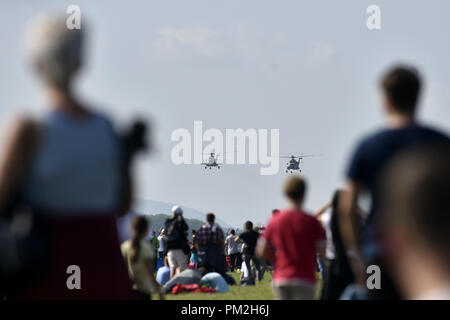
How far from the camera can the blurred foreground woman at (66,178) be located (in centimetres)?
373

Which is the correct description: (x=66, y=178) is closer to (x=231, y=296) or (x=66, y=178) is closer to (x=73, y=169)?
(x=73, y=169)

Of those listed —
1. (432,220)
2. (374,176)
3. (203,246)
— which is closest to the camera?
(432,220)

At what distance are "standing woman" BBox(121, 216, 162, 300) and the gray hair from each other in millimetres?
7548

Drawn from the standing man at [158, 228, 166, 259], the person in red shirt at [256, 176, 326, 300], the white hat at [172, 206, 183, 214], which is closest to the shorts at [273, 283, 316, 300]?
the person in red shirt at [256, 176, 326, 300]

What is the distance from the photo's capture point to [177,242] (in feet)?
73.4

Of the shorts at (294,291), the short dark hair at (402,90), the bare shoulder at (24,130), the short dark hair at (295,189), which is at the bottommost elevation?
the shorts at (294,291)

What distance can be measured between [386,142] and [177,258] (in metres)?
17.1

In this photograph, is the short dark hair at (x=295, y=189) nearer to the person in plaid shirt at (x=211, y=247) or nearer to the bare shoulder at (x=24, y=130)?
the bare shoulder at (x=24, y=130)

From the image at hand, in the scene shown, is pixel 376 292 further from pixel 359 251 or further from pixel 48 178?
pixel 48 178

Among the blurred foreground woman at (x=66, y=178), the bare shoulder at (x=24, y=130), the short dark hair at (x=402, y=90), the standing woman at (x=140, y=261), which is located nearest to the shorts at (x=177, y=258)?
the standing woman at (x=140, y=261)

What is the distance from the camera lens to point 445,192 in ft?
7.14

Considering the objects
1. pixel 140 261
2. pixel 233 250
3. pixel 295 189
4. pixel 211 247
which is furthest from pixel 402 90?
pixel 233 250

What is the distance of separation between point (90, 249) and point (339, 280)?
7611 millimetres
